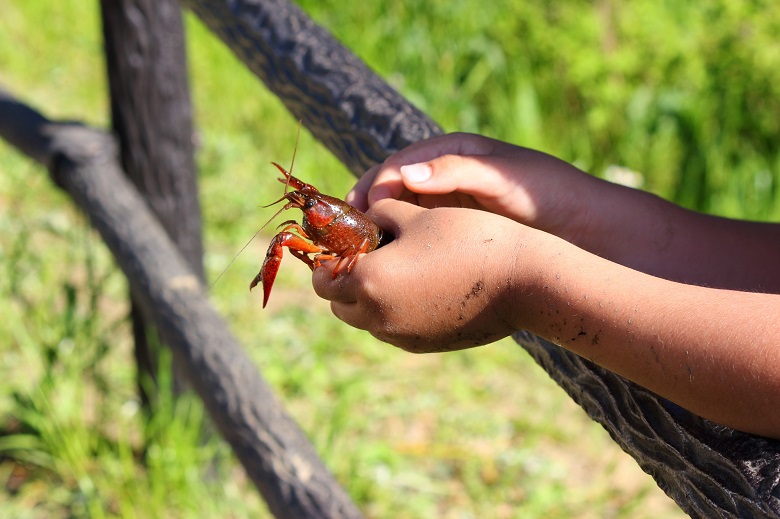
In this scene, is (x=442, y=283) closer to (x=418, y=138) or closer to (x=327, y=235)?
(x=327, y=235)

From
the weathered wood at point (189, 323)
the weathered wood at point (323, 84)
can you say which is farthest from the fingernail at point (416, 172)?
the weathered wood at point (189, 323)

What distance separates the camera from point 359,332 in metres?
3.58

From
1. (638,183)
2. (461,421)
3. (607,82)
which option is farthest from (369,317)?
(607,82)

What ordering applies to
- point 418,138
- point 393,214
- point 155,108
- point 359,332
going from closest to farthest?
point 393,214 → point 418,138 → point 155,108 → point 359,332

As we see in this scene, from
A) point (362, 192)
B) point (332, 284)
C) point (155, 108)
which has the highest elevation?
point (362, 192)

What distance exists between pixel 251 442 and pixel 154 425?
824 millimetres

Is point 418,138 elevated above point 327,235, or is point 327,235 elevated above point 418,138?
point 418,138

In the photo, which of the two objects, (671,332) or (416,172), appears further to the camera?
(416,172)

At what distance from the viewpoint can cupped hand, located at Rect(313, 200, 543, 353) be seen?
1086mm

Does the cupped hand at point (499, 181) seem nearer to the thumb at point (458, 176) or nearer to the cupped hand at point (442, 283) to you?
the thumb at point (458, 176)

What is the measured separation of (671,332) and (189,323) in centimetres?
162

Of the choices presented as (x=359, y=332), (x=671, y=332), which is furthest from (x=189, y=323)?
(x=671, y=332)

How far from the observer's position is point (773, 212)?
3.77 m

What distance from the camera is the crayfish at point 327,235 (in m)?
1.26
